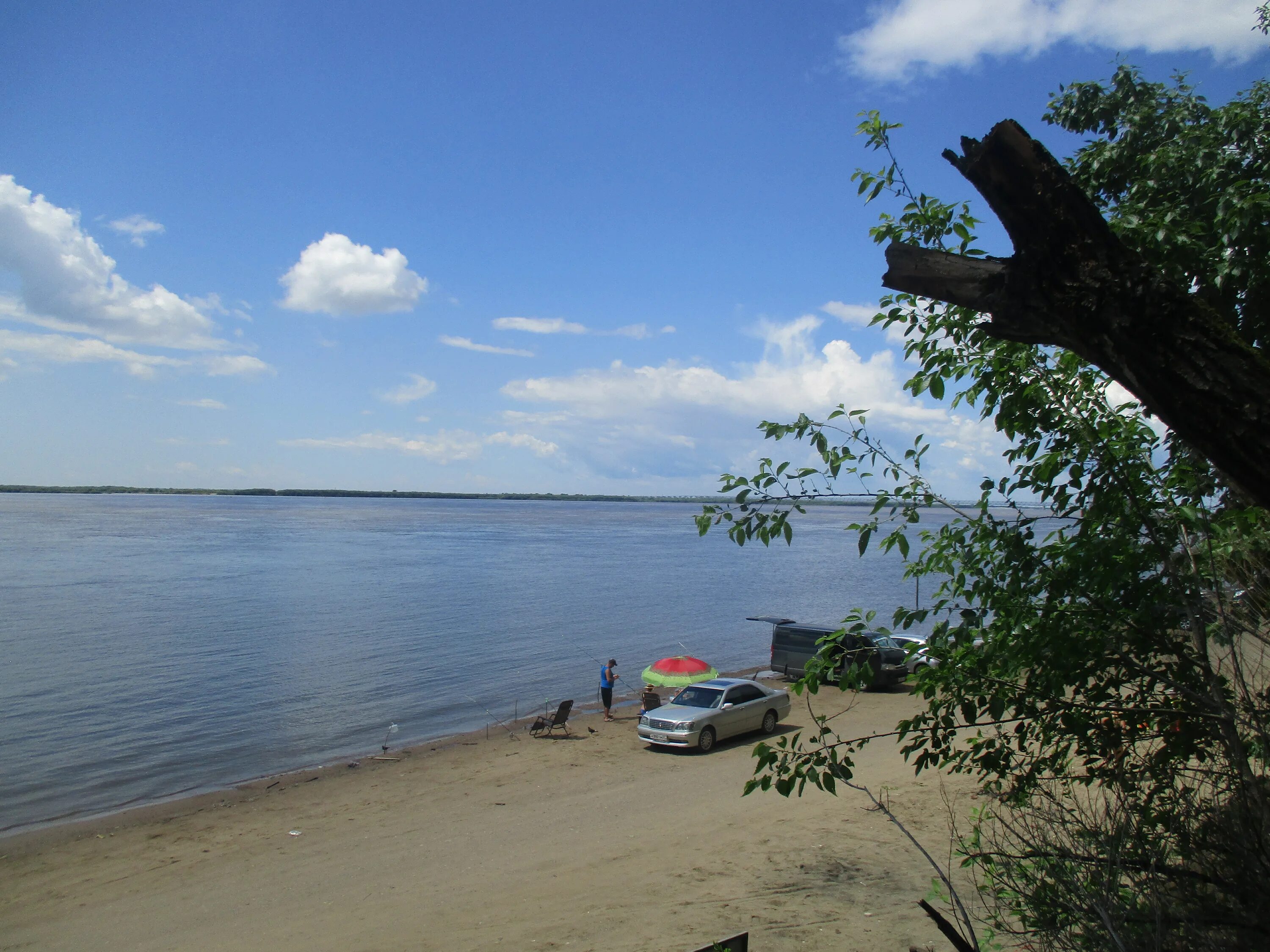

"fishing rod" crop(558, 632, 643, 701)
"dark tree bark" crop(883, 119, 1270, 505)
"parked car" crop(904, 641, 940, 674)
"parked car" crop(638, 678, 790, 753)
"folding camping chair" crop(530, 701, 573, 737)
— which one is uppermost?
"dark tree bark" crop(883, 119, 1270, 505)

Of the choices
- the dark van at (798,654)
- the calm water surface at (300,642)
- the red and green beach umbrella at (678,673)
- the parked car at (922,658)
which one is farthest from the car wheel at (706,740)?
the parked car at (922,658)

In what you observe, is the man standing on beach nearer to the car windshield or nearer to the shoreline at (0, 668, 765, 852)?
the shoreline at (0, 668, 765, 852)

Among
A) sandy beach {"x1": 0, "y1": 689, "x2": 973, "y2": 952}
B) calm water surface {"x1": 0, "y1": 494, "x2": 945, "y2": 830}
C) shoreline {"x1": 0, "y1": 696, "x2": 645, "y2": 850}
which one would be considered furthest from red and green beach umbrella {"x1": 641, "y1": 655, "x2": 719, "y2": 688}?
calm water surface {"x1": 0, "y1": 494, "x2": 945, "y2": 830}

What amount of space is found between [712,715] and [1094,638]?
18.1 m

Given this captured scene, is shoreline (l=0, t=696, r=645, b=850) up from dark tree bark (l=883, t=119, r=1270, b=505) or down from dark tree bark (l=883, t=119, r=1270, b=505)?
down

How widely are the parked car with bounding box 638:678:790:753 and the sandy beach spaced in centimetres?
57

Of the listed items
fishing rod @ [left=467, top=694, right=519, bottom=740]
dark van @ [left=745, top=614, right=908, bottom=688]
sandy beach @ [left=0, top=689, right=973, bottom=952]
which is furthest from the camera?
dark van @ [left=745, top=614, right=908, bottom=688]

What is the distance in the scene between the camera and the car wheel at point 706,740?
826 inches

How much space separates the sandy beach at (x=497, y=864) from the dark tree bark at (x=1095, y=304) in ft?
25.5

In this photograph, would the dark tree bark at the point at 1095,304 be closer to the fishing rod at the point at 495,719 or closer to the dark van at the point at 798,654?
the fishing rod at the point at 495,719

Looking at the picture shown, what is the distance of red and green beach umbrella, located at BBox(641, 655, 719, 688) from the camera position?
25.0 m

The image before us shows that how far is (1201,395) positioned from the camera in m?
2.26

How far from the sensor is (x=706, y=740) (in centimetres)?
2111

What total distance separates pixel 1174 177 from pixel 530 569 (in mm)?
72685
